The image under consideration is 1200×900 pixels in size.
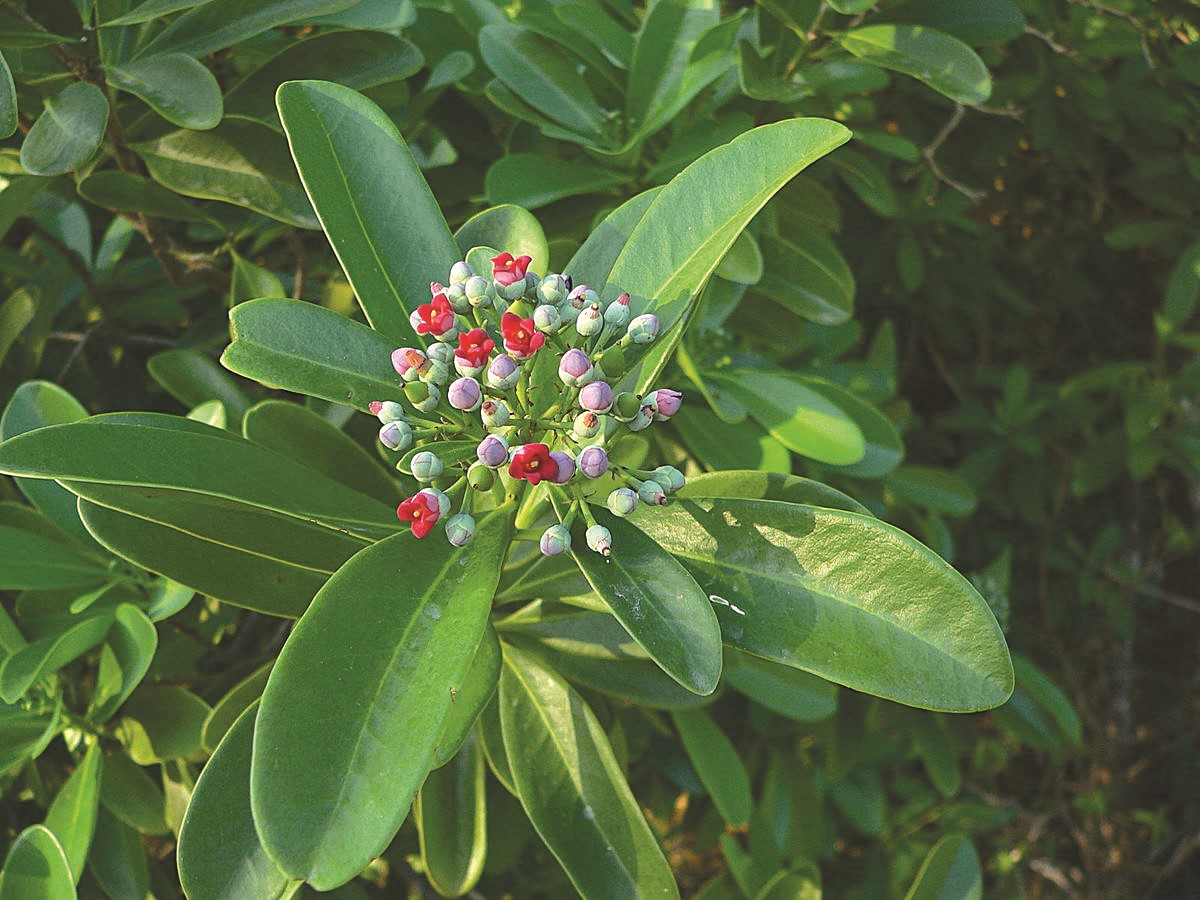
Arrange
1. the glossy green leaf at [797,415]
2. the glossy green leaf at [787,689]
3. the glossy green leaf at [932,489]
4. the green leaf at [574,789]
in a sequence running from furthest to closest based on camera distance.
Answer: the glossy green leaf at [932,489] < the glossy green leaf at [787,689] < the glossy green leaf at [797,415] < the green leaf at [574,789]

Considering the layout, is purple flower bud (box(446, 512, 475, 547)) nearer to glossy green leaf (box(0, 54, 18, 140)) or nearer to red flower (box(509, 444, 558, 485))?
red flower (box(509, 444, 558, 485))

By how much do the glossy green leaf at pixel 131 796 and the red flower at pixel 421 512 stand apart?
36.0 inches

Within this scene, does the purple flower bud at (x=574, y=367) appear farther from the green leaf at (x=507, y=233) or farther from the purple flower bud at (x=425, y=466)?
the green leaf at (x=507, y=233)

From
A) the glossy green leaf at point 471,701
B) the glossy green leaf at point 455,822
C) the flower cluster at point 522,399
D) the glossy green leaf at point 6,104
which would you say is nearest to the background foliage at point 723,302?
the glossy green leaf at point 6,104

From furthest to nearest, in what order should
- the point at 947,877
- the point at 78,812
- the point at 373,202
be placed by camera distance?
the point at 947,877
the point at 78,812
the point at 373,202

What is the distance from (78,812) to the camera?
1.56 metres

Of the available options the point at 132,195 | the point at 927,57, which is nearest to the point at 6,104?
the point at 132,195

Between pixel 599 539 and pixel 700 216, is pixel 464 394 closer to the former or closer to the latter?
pixel 599 539

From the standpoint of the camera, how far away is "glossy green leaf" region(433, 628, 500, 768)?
1.23 metres

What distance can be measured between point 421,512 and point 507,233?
0.51 m

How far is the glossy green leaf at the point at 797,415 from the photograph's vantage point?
178 cm

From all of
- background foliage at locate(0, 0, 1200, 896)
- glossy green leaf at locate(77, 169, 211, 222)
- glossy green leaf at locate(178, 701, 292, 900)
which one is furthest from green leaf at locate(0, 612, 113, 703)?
glossy green leaf at locate(77, 169, 211, 222)

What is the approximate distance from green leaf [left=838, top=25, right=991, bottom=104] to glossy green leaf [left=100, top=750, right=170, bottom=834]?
5.74ft

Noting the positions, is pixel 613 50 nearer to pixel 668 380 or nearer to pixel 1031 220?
pixel 668 380
